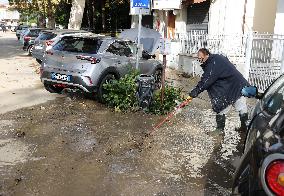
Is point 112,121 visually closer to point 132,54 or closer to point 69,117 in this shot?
point 69,117

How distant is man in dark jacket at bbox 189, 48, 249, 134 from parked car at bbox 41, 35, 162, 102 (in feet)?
9.49

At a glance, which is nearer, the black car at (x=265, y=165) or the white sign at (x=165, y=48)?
the black car at (x=265, y=165)

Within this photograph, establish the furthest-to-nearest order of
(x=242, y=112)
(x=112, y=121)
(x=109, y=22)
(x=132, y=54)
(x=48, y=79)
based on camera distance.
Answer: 1. (x=109, y=22)
2. (x=132, y=54)
3. (x=48, y=79)
4. (x=112, y=121)
5. (x=242, y=112)

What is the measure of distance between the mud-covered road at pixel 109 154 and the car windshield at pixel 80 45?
56.5 inches

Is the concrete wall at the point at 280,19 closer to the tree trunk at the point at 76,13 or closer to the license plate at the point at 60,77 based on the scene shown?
the license plate at the point at 60,77

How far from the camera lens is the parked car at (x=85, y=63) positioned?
8.80m

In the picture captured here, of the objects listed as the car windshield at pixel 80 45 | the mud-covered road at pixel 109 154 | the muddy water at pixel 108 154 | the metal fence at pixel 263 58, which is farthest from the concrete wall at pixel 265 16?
the car windshield at pixel 80 45

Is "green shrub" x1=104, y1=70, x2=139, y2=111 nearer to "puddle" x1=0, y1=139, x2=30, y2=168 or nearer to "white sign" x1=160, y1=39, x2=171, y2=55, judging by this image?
"white sign" x1=160, y1=39, x2=171, y2=55

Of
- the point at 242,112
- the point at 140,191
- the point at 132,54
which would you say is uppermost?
the point at 132,54

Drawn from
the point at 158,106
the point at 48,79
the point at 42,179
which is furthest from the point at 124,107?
the point at 42,179

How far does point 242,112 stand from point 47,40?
467 inches

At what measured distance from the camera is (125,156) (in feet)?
19.6

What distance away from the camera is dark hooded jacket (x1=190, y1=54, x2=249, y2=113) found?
680cm

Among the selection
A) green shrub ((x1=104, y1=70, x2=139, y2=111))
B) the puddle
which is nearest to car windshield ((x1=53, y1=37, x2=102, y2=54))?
green shrub ((x1=104, y1=70, x2=139, y2=111))
